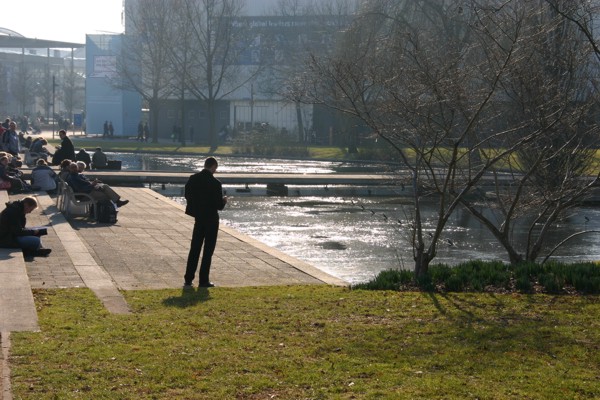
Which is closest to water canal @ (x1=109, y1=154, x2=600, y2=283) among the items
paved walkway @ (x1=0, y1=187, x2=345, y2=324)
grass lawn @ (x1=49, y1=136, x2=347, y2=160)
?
paved walkway @ (x1=0, y1=187, x2=345, y2=324)

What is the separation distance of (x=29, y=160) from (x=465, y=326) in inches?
1192

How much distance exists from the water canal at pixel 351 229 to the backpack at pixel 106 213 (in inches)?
134

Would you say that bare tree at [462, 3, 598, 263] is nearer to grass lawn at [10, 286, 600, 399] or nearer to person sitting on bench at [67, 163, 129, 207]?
grass lawn at [10, 286, 600, 399]

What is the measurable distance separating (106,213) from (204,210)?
8.52 metres

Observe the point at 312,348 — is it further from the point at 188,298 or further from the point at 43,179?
the point at 43,179

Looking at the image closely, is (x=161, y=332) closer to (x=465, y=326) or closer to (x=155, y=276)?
(x=465, y=326)

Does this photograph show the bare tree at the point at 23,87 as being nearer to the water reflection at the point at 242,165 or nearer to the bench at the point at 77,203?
the water reflection at the point at 242,165

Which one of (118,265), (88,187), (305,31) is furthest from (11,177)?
(305,31)

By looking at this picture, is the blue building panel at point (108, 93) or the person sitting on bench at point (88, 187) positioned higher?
the blue building panel at point (108, 93)

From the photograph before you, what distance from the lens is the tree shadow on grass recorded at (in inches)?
457

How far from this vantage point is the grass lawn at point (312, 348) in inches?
299

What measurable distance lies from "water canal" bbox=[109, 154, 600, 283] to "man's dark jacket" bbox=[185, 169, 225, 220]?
4007 mm

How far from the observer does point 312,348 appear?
9016 millimetres

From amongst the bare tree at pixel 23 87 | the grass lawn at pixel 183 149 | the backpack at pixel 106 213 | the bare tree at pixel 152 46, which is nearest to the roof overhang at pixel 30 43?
the bare tree at pixel 23 87
